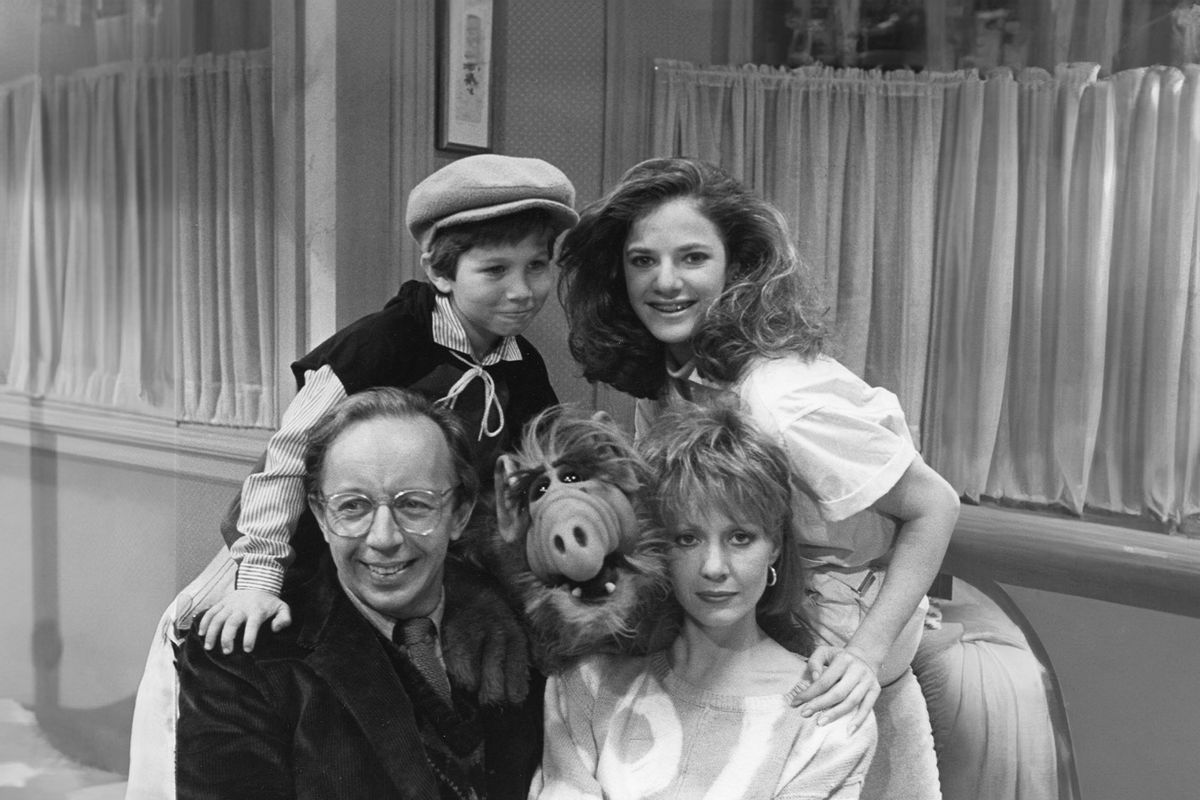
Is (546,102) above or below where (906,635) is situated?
above

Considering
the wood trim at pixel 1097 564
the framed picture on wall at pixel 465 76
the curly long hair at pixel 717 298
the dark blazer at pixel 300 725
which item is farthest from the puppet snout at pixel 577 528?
the wood trim at pixel 1097 564

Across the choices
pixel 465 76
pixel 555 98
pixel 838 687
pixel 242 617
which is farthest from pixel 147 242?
pixel 838 687

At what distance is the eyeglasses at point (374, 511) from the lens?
1.44m

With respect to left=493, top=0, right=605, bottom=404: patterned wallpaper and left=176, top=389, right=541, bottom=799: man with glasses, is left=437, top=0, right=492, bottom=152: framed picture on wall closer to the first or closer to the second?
→ left=493, top=0, right=605, bottom=404: patterned wallpaper

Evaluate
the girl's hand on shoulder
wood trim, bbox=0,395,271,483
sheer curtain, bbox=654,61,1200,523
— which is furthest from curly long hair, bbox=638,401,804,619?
sheer curtain, bbox=654,61,1200,523

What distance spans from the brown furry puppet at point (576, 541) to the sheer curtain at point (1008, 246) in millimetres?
1735

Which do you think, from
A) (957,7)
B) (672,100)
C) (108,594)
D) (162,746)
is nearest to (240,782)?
(162,746)

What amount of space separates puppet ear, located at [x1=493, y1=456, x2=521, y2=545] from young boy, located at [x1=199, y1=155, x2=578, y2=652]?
6.0 inches

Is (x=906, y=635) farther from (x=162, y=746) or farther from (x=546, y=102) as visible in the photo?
(x=546, y=102)

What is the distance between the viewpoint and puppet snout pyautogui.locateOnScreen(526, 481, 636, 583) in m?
1.36

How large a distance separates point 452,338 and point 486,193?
0.73 ft

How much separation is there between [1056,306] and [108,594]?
8.30 feet

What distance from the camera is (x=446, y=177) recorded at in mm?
1688

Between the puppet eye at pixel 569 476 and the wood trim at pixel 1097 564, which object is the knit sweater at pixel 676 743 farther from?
the wood trim at pixel 1097 564
